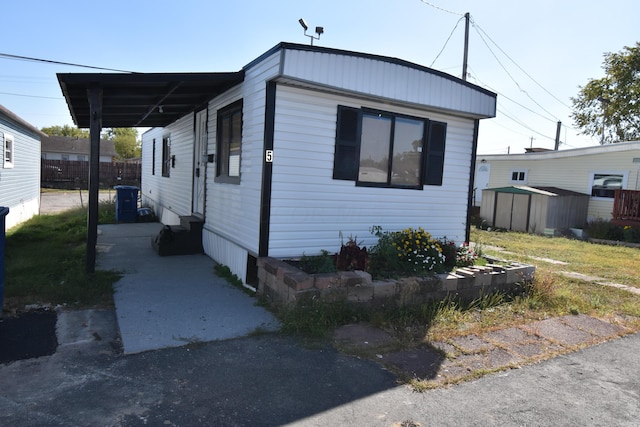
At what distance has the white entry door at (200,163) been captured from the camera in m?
7.75

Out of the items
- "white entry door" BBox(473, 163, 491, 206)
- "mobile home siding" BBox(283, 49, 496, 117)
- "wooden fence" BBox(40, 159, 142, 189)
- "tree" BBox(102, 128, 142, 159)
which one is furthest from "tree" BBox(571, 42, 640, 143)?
"tree" BBox(102, 128, 142, 159)

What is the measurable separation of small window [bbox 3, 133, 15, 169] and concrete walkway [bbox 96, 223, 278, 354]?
16.2 feet

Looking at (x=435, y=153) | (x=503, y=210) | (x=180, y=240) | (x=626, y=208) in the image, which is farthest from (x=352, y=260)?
(x=503, y=210)

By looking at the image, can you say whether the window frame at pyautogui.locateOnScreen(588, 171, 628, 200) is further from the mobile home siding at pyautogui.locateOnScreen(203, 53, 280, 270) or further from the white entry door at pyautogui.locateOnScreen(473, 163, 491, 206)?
the mobile home siding at pyautogui.locateOnScreen(203, 53, 280, 270)

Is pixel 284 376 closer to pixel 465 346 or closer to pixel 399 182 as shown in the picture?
pixel 465 346

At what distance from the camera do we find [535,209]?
14.5 m

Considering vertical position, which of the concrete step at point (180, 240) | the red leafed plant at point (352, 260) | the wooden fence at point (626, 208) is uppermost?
the wooden fence at point (626, 208)

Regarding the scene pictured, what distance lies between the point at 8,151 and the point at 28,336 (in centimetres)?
857

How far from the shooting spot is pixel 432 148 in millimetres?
6590

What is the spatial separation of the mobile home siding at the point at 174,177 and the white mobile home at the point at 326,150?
1.42m

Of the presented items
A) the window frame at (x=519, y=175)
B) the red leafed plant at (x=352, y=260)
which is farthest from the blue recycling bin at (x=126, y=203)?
the window frame at (x=519, y=175)

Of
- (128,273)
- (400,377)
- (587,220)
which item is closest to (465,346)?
(400,377)

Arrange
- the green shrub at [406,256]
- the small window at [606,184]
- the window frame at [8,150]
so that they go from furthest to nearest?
the small window at [606,184] → the window frame at [8,150] → the green shrub at [406,256]

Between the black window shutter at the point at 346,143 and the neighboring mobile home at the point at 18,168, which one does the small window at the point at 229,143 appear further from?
the neighboring mobile home at the point at 18,168
